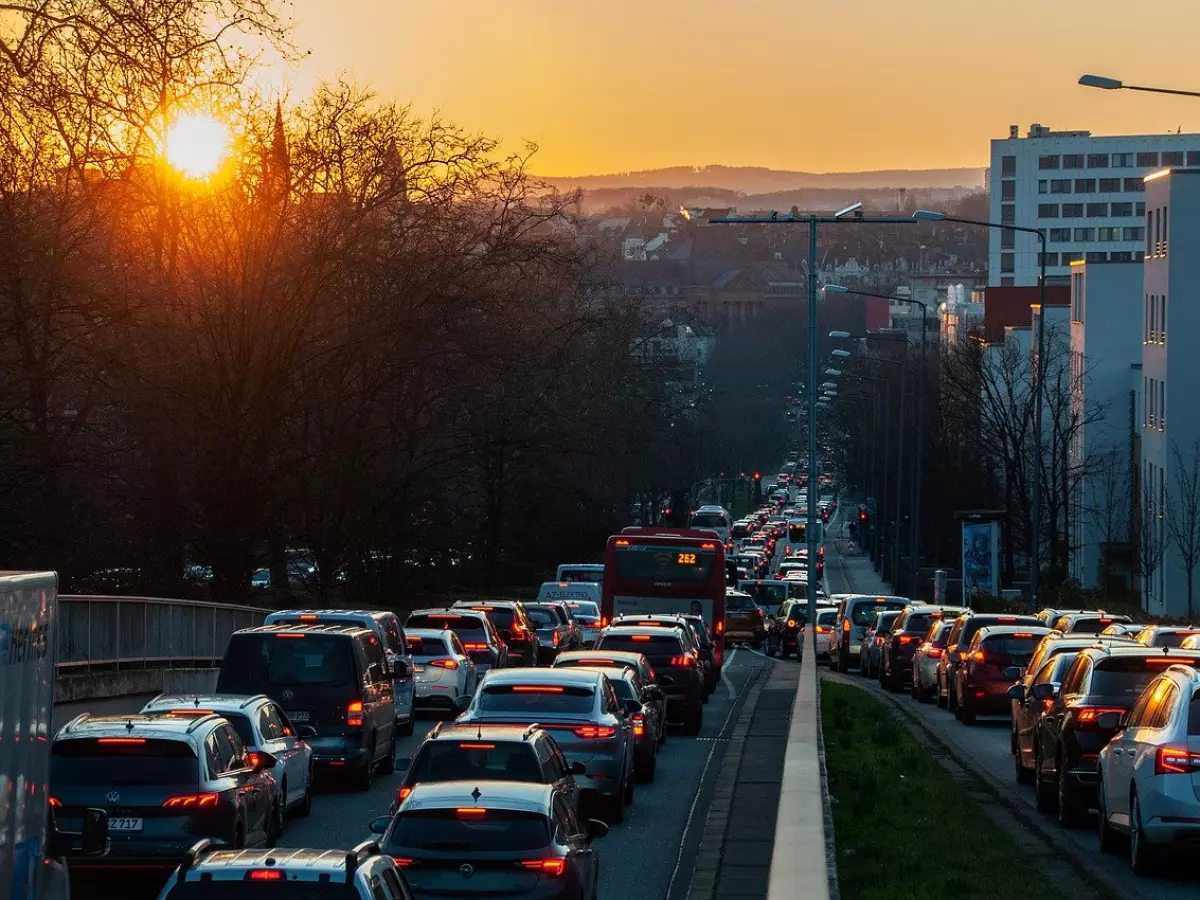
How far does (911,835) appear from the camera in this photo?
17922 millimetres

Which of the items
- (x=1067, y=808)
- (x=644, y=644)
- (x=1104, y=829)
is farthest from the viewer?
(x=644, y=644)

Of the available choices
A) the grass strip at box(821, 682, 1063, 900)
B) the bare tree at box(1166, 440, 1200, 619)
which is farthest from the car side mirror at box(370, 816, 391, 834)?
the bare tree at box(1166, 440, 1200, 619)

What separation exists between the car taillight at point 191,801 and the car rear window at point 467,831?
3187mm

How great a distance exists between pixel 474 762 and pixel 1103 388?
7450 cm

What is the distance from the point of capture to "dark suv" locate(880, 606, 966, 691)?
146ft

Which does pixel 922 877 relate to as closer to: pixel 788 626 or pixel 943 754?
pixel 943 754

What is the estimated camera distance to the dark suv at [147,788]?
15312 mm

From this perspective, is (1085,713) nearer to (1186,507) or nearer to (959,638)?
(959,638)

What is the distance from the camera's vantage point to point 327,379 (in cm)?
4709

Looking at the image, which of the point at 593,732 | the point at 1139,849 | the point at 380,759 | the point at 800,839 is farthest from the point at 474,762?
the point at 380,759

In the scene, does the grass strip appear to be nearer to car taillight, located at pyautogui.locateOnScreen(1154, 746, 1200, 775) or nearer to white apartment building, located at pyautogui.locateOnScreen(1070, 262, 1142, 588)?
car taillight, located at pyautogui.locateOnScreen(1154, 746, 1200, 775)

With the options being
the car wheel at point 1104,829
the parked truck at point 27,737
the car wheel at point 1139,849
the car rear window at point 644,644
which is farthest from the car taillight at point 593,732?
the car rear window at point 644,644

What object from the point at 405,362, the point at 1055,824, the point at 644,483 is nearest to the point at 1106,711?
the point at 1055,824

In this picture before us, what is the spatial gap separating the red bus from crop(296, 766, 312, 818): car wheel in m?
28.5
